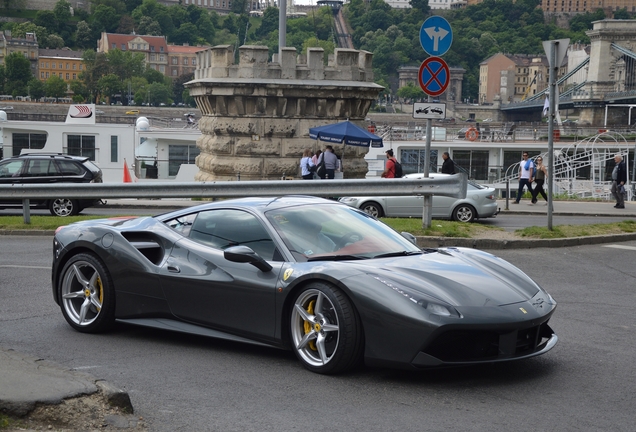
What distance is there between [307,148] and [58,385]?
65.4 ft

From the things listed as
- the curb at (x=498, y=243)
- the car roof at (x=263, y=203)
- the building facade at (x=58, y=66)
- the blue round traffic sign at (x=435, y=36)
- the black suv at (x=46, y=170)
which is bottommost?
the curb at (x=498, y=243)

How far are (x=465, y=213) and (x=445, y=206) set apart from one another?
53 centimetres

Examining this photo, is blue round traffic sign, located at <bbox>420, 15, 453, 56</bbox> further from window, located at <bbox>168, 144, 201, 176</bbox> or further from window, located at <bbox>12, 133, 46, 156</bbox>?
window, located at <bbox>168, 144, 201, 176</bbox>

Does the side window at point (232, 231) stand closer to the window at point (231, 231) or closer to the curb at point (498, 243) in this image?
the window at point (231, 231)

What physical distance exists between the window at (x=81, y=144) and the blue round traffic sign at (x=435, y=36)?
34.8 metres

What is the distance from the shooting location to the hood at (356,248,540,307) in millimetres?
5820

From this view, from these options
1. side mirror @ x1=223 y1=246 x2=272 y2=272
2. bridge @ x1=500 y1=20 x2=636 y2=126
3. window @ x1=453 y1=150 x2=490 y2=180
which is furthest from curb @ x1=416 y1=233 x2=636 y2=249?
bridge @ x1=500 y1=20 x2=636 y2=126

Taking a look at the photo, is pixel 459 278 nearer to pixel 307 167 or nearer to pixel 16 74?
pixel 307 167

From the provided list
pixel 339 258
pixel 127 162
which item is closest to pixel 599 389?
pixel 339 258

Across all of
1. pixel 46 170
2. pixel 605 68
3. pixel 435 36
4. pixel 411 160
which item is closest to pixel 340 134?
pixel 46 170

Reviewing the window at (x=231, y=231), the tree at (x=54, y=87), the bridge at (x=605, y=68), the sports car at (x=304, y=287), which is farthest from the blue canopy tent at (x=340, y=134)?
the tree at (x=54, y=87)

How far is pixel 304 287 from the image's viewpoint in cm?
613

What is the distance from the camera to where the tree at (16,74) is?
6383 inches

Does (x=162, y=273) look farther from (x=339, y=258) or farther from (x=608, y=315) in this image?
(x=608, y=315)
